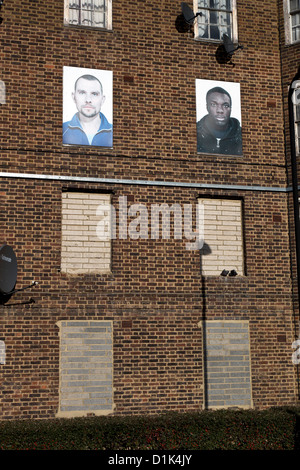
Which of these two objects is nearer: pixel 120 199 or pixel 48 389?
pixel 48 389

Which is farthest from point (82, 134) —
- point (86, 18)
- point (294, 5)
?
point (294, 5)

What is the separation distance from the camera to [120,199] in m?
15.8

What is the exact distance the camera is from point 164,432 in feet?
41.0

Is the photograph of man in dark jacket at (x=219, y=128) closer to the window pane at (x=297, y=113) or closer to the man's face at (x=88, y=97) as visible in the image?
the window pane at (x=297, y=113)

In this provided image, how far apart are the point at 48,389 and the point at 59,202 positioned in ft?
13.9

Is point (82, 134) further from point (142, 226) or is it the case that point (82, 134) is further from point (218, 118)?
point (218, 118)

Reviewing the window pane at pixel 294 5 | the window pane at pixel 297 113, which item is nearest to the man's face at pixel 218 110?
the window pane at pixel 297 113

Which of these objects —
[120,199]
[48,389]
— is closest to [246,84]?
[120,199]

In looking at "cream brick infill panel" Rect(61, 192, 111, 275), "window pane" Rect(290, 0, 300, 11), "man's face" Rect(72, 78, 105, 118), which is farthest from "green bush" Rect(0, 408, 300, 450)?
"window pane" Rect(290, 0, 300, 11)

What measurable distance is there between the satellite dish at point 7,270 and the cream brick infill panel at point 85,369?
4.70 ft

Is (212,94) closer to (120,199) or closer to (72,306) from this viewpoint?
(120,199)

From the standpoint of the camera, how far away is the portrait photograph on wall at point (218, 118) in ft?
55.0

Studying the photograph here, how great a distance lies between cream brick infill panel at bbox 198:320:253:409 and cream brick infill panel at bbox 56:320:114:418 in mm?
2346
